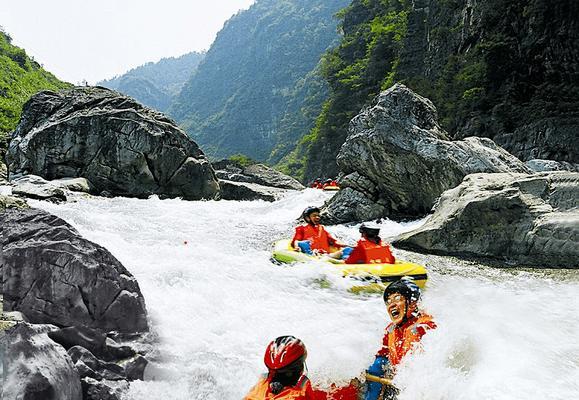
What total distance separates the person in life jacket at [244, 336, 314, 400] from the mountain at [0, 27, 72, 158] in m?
35.5

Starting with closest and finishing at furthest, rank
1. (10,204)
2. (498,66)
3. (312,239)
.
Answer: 1. (10,204)
2. (312,239)
3. (498,66)

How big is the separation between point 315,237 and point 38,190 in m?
11.5

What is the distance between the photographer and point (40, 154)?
2016 cm

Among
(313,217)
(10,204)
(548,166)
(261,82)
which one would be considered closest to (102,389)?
(10,204)

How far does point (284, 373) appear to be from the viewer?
3273 millimetres

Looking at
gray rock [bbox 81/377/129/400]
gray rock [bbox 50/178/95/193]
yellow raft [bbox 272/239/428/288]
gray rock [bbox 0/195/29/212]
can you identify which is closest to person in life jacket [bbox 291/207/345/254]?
yellow raft [bbox 272/239/428/288]

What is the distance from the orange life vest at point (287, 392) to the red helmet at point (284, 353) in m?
0.15

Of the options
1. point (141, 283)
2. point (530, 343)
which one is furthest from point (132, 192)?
point (530, 343)

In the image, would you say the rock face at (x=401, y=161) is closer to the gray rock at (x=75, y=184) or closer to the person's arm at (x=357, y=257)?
the person's arm at (x=357, y=257)

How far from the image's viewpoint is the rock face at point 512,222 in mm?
8953

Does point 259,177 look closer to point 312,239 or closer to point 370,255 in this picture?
point 312,239

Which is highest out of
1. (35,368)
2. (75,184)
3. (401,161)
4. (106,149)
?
(401,161)

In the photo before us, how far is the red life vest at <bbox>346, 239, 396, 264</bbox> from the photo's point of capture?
7.57m

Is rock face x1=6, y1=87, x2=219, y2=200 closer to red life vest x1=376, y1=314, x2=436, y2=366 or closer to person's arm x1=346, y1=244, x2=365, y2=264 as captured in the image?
person's arm x1=346, y1=244, x2=365, y2=264
